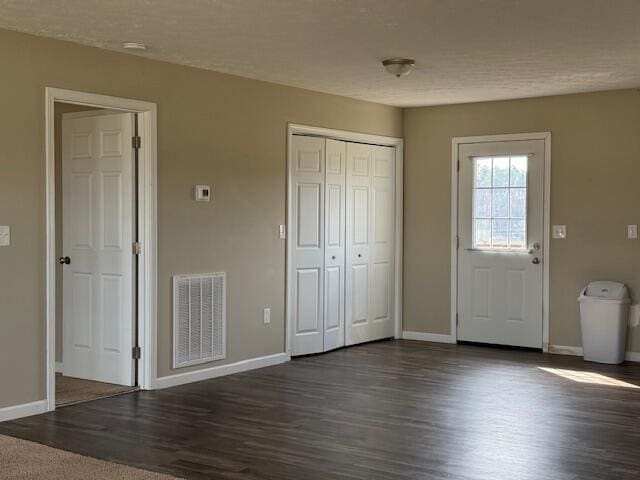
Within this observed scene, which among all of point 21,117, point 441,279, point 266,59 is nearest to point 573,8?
point 266,59

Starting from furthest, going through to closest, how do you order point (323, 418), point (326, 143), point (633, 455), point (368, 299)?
1. point (368, 299)
2. point (326, 143)
3. point (323, 418)
4. point (633, 455)

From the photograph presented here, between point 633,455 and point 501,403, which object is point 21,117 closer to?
point 501,403

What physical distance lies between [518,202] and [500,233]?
357 mm

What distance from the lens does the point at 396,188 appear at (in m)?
8.51

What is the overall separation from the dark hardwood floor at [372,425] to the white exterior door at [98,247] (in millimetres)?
612

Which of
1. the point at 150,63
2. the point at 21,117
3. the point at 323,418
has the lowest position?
the point at 323,418

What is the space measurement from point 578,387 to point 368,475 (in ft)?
8.95

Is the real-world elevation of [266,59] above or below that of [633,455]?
above

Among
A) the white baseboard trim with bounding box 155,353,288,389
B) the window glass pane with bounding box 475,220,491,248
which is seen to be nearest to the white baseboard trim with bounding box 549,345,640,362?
the window glass pane with bounding box 475,220,491,248

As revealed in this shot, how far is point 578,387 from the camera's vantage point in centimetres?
616

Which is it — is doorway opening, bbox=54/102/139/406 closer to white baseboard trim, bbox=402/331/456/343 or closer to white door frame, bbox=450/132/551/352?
white baseboard trim, bbox=402/331/456/343

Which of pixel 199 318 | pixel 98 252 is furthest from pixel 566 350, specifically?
pixel 98 252

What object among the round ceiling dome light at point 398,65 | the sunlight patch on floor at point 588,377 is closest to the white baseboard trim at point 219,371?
the sunlight patch on floor at point 588,377

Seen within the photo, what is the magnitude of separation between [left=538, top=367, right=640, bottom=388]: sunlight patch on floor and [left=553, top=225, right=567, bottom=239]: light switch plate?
1.35m
